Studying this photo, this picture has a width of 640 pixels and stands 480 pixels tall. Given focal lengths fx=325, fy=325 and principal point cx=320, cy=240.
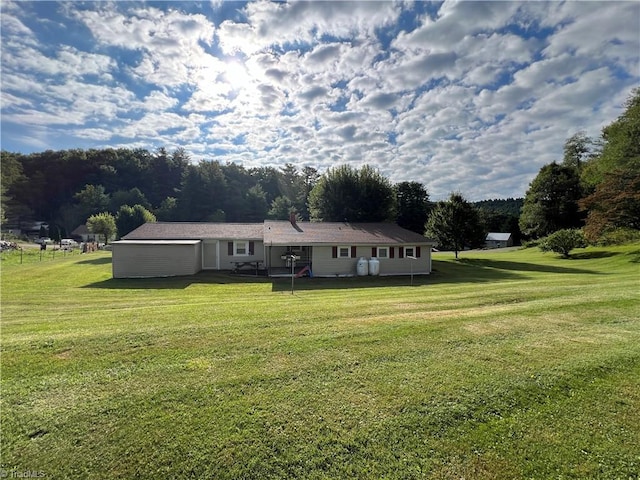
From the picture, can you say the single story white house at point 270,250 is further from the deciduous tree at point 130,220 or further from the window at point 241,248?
the deciduous tree at point 130,220

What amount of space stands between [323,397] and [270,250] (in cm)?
1851

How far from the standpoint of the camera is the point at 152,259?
1981 cm

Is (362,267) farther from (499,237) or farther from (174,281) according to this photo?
(499,237)

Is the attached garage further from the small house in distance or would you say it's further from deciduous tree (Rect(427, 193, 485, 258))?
the small house in distance

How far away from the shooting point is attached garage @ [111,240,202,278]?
19.4 metres

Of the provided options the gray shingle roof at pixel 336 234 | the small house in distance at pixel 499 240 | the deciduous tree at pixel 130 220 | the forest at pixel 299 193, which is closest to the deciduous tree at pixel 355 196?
the forest at pixel 299 193

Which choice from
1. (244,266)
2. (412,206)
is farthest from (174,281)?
(412,206)

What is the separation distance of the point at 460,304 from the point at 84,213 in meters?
77.5

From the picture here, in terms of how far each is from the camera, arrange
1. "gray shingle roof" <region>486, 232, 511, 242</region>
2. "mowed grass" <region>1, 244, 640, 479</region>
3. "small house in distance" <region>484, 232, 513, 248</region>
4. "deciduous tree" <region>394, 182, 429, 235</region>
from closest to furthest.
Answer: "mowed grass" <region>1, 244, 640, 479</region>
"deciduous tree" <region>394, 182, 429, 235</region>
"small house in distance" <region>484, 232, 513, 248</region>
"gray shingle roof" <region>486, 232, 511, 242</region>

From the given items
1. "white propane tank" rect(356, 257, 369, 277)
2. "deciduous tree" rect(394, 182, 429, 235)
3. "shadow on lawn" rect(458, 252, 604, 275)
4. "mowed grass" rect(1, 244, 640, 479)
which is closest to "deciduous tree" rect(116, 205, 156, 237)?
"white propane tank" rect(356, 257, 369, 277)

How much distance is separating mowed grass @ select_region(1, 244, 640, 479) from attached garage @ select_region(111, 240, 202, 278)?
42.4 ft

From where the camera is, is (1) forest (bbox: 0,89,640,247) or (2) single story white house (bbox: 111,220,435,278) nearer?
(2) single story white house (bbox: 111,220,435,278)

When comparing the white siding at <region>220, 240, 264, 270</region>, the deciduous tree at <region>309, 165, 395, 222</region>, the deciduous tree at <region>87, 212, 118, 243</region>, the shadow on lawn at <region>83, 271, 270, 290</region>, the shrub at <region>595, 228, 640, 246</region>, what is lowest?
the shadow on lawn at <region>83, 271, 270, 290</region>

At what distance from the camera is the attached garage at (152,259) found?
1939 centimetres
